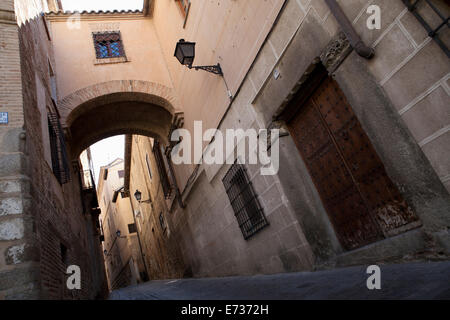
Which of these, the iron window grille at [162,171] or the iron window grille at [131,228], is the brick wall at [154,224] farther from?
the iron window grille at [131,228]

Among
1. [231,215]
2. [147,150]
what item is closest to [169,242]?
[147,150]

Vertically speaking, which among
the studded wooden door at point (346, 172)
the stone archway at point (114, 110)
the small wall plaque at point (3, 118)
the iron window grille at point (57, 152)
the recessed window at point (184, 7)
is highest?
the recessed window at point (184, 7)

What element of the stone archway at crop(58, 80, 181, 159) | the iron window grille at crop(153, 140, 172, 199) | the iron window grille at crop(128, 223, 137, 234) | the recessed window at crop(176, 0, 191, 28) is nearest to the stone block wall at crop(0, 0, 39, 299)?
the stone archway at crop(58, 80, 181, 159)

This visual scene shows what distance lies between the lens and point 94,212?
473 inches

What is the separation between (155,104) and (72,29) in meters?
3.51

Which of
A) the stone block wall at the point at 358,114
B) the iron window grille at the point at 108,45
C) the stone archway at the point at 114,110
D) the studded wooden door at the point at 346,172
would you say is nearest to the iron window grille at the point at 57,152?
the stone archway at the point at 114,110

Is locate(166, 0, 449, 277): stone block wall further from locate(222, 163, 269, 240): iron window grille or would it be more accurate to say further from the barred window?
the barred window

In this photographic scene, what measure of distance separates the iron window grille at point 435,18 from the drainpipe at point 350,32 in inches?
18.2

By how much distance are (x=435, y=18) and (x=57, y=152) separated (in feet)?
21.7

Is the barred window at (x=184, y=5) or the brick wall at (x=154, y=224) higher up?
the barred window at (x=184, y=5)

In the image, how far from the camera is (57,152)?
6309mm

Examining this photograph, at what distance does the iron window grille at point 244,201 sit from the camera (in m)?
5.16

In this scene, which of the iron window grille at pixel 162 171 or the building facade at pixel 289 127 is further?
the iron window grille at pixel 162 171

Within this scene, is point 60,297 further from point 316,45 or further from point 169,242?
point 169,242
